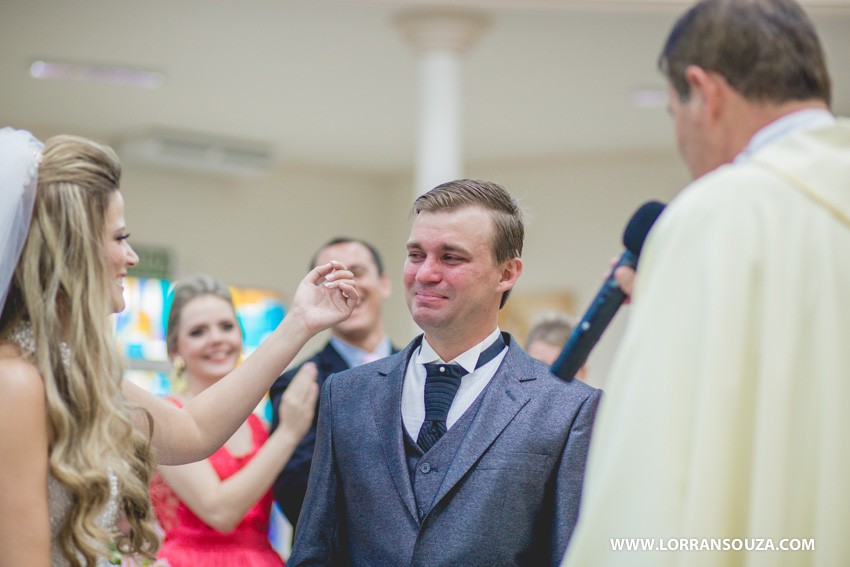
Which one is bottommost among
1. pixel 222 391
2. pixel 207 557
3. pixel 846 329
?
pixel 207 557

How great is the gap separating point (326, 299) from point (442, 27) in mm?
5630

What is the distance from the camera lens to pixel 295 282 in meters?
12.5

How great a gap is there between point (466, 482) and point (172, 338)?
1904mm

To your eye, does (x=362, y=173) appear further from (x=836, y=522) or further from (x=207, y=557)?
(x=836, y=522)

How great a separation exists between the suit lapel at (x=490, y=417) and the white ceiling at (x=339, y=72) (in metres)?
5.51

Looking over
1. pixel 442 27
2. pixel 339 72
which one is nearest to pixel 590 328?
pixel 442 27

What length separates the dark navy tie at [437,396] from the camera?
8.74 ft

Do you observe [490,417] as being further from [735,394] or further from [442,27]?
[442,27]

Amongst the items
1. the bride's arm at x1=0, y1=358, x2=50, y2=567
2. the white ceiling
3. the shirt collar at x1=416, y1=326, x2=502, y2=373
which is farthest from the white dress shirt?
the white ceiling

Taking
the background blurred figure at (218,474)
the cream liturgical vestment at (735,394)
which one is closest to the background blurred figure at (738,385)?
the cream liturgical vestment at (735,394)

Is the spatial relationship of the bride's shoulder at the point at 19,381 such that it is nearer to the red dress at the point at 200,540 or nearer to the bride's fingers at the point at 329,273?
the bride's fingers at the point at 329,273

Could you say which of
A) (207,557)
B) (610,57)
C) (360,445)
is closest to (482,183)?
(360,445)

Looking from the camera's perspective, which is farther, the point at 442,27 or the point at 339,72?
the point at 339,72

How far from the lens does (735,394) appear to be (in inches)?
61.6
